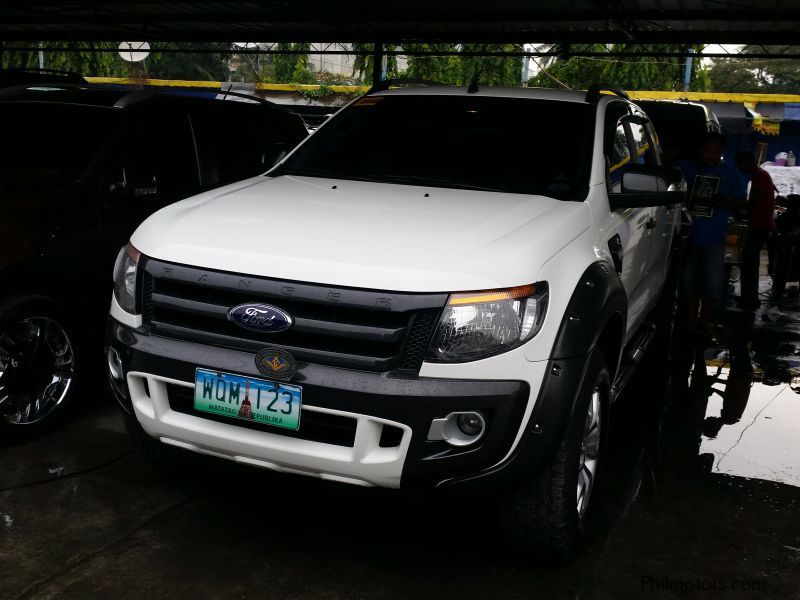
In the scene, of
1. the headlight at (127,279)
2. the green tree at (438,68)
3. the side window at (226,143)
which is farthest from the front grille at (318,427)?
the green tree at (438,68)

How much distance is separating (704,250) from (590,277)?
181 inches

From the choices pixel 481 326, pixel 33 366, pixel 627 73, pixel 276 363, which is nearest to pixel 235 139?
pixel 33 366

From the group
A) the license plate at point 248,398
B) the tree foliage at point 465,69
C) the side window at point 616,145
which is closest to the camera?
the license plate at point 248,398

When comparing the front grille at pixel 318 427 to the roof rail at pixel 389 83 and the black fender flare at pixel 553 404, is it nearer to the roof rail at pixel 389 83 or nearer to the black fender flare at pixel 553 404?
the black fender flare at pixel 553 404

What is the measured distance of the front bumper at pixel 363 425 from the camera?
2.84 meters

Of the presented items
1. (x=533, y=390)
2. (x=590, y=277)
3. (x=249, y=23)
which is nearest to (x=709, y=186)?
(x=590, y=277)

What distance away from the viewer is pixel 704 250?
7484 mm

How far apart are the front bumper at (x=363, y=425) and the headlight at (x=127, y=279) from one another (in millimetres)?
286

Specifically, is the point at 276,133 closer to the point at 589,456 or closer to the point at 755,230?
the point at 589,456

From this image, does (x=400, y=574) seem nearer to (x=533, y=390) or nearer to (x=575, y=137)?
(x=533, y=390)

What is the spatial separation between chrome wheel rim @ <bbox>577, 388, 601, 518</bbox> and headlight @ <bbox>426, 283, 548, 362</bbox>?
0.67 meters

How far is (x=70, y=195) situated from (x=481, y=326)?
2.76 m

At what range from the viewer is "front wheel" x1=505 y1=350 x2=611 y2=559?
312 cm

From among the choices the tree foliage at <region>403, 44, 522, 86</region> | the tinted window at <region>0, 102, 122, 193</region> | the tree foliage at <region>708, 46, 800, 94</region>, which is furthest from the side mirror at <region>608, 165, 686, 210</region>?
the tree foliage at <region>708, 46, 800, 94</region>
